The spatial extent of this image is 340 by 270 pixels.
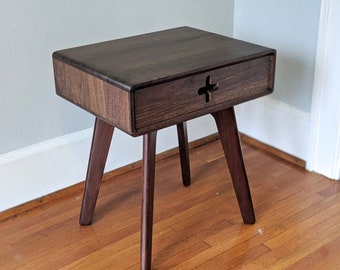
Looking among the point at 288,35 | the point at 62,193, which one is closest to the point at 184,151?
the point at 62,193

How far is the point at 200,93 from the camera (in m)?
1.20

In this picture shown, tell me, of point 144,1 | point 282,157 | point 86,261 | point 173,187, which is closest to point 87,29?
point 144,1

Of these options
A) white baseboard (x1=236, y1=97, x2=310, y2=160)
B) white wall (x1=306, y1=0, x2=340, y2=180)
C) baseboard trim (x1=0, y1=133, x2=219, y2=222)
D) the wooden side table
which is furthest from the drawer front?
baseboard trim (x1=0, y1=133, x2=219, y2=222)

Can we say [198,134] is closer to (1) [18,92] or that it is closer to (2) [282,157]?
(2) [282,157]

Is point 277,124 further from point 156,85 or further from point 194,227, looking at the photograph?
point 156,85

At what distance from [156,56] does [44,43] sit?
16.1 inches

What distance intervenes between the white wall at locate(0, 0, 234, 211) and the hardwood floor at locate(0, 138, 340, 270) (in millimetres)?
92

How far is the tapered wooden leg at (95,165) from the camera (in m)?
1.36

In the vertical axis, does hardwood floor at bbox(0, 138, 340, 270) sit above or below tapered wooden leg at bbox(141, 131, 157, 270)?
below

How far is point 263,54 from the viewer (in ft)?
4.23

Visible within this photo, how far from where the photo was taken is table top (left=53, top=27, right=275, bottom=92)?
1.13m

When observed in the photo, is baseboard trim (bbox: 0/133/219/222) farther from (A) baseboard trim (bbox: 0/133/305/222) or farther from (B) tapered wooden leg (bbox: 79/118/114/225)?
(B) tapered wooden leg (bbox: 79/118/114/225)

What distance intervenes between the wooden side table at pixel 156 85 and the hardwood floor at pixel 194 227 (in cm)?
11

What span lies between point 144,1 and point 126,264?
810 mm
